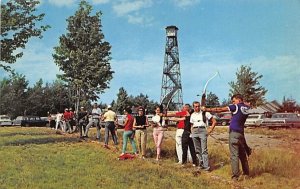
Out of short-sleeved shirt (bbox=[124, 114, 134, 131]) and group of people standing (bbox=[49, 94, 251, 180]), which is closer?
group of people standing (bbox=[49, 94, 251, 180])

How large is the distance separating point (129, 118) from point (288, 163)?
3.38 m

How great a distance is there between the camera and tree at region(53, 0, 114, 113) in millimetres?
11039

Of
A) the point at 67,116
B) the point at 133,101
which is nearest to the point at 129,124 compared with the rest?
the point at 133,101

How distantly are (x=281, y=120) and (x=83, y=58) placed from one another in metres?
10.5

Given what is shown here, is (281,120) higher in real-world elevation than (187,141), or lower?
higher

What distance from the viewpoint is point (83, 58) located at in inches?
504

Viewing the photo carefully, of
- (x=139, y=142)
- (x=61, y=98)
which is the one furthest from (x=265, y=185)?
(x=61, y=98)

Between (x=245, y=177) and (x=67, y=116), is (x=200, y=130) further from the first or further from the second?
(x=67, y=116)

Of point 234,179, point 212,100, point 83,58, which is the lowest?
point 234,179

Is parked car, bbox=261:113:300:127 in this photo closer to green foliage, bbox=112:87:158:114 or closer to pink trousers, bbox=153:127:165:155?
green foliage, bbox=112:87:158:114

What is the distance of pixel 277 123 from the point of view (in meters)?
20.3

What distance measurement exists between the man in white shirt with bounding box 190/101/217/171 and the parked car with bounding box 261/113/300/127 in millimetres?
9814

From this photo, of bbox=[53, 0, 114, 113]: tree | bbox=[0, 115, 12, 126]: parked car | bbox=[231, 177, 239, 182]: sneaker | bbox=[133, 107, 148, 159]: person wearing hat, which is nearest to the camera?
bbox=[231, 177, 239, 182]: sneaker

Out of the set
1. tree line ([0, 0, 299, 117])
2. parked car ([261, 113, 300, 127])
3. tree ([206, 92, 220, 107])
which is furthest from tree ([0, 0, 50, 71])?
parked car ([261, 113, 300, 127])
